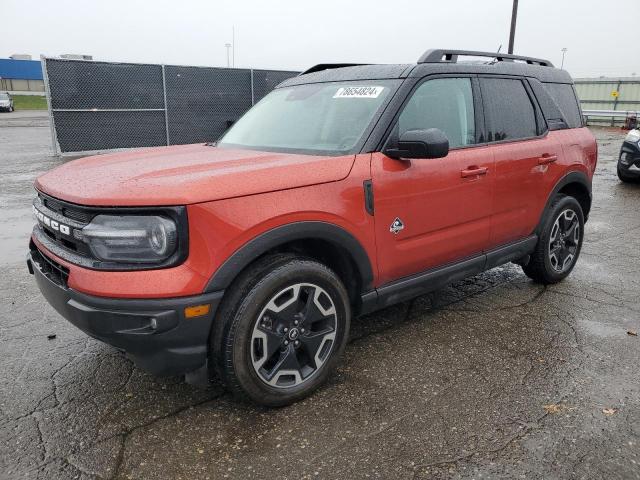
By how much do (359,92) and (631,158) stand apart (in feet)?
28.1

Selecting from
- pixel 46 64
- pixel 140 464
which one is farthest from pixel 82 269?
pixel 46 64

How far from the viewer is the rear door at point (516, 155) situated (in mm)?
3781

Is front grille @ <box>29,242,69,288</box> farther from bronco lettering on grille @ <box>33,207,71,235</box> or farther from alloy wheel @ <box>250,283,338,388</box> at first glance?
alloy wheel @ <box>250,283,338,388</box>

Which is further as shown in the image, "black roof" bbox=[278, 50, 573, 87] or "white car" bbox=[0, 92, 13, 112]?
"white car" bbox=[0, 92, 13, 112]

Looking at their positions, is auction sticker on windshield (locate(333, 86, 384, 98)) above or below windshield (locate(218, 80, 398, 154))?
above

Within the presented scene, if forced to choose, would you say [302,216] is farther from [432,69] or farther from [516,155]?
[516,155]

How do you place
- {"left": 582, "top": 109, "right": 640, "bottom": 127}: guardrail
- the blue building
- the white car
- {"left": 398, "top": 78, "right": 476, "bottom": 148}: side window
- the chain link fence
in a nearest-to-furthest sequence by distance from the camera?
{"left": 398, "top": 78, "right": 476, "bottom": 148}: side window < the chain link fence < {"left": 582, "top": 109, "right": 640, "bottom": 127}: guardrail < the white car < the blue building

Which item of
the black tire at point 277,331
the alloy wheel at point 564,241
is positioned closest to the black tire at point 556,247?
the alloy wheel at point 564,241

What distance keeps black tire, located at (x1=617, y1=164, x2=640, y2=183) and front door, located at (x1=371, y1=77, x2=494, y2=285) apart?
25.7ft

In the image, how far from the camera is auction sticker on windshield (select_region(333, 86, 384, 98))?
3.28 m

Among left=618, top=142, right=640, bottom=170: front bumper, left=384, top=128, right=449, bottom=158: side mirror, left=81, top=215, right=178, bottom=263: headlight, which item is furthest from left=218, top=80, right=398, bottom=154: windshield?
left=618, top=142, right=640, bottom=170: front bumper

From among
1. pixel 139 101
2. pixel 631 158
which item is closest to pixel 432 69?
pixel 631 158

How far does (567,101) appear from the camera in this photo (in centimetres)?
465

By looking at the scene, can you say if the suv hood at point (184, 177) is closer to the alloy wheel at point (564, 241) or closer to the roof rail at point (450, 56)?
the roof rail at point (450, 56)
